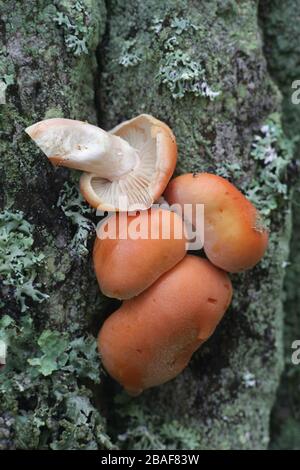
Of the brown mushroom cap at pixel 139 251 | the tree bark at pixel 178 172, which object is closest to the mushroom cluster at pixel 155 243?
the brown mushroom cap at pixel 139 251

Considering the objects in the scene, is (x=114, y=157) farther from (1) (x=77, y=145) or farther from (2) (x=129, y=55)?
(2) (x=129, y=55)

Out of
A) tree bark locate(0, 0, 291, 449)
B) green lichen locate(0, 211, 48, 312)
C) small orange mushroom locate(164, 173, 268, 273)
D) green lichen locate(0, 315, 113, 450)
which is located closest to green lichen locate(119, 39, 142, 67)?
tree bark locate(0, 0, 291, 449)

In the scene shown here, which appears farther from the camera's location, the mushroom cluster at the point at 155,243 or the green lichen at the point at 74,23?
the green lichen at the point at 74,23

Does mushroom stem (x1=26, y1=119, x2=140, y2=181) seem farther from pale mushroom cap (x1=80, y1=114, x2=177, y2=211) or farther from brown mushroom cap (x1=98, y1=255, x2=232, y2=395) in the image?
brown mushroom cap (x1=98, y1=255, x2=232, y2=395)

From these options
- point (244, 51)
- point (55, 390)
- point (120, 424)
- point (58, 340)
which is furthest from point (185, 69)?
point (120, 424)

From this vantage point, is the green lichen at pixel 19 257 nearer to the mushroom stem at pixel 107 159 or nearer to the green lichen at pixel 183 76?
the mushroom stem at pixel 107 159

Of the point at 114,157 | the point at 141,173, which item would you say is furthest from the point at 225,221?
the point at 114,157

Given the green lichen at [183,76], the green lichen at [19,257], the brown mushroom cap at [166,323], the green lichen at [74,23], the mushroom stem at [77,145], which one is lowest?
the brown mushroom cap at [166,323]
